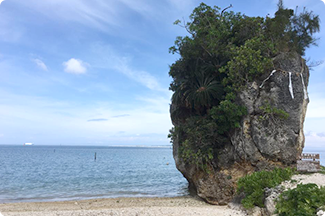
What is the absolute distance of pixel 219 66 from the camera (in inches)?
652

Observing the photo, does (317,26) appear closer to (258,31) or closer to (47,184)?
(258,31)

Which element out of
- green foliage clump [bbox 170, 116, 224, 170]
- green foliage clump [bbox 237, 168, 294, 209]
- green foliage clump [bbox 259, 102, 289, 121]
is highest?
green foliage clump [bbox 259, 102, 289, 121]

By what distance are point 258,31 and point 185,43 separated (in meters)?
5.10

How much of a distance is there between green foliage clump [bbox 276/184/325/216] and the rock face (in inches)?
203

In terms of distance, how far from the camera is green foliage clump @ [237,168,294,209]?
10.0 m

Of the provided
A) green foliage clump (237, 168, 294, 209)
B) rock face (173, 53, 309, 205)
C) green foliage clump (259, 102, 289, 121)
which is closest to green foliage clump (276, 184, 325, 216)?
green foliage clump (237, 168, 294, 209)

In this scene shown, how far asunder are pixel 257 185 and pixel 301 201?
2573mm

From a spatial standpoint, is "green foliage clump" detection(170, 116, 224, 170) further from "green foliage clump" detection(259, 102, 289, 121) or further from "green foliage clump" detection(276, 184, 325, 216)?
"green foliage clump" detection(276, 184, 325, 216)

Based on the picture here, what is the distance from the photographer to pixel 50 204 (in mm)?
16656

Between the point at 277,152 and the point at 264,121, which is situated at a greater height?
the point at 264,121

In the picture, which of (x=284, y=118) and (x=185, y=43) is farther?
(x=185, y=43)

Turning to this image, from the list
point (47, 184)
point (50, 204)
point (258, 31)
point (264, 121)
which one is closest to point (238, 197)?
point (264, 121)

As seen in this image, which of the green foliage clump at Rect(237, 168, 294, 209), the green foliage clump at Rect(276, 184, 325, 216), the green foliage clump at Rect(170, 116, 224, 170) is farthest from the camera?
the green foliage clump at Rect(170, 116, 224, 170)

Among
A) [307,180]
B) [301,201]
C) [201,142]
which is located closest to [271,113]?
[307,180]
